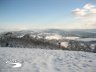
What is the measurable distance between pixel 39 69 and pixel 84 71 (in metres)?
2.23

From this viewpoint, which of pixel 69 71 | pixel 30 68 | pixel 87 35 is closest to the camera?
pixel 69 71

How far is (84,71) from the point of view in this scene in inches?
324

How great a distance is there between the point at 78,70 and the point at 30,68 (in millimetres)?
2452

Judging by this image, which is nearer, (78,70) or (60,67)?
(78,70)

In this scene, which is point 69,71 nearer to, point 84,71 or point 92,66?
point 84,71

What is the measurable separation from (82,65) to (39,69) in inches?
96.4

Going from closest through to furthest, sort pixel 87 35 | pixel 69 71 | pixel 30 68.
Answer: pixel 69 71 → pixel 30 68 → pixel 87 35

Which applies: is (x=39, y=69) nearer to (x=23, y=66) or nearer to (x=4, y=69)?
(x=23, y=66)

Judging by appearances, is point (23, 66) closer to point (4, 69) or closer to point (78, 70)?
point (4, 69)

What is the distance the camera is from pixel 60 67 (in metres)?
9.04

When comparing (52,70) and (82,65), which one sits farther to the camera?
(82,65)

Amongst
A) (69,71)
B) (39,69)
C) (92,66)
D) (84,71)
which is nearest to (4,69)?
(39,69)

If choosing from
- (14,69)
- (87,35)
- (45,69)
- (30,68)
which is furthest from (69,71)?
(87,35)

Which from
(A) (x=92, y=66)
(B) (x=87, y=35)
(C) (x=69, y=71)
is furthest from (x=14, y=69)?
(B) (x=87, y=35)
